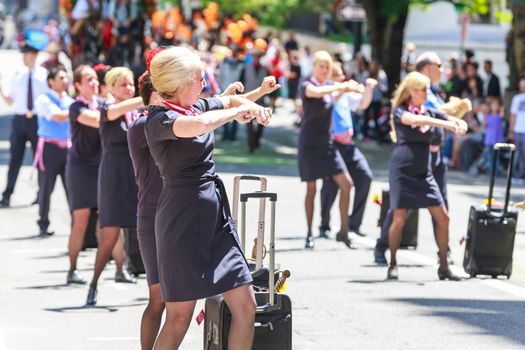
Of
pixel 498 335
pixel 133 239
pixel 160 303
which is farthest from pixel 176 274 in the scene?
→ pixel 133 239

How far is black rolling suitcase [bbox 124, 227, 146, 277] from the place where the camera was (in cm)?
1202

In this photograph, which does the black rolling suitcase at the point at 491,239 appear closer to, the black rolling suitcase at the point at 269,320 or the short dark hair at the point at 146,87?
the short dark hair at the point at 146,87

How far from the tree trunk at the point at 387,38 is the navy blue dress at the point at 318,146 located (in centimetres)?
1736

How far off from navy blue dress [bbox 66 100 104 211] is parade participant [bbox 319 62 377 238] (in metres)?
3.64

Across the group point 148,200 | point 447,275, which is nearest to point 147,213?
point 148,200

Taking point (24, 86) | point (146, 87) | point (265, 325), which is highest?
point (146, 87)

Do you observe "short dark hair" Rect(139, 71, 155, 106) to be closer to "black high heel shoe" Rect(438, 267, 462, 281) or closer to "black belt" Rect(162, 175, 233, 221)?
"black belt" Rect(162, 175, 233, 221)

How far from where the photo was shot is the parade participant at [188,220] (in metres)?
7.12

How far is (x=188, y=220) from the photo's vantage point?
7145 millimetres

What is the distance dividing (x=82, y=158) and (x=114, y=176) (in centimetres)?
118

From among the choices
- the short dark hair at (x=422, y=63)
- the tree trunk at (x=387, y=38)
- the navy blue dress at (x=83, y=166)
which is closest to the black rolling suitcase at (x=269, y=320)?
the navy blue dress at (x=83, y=166)

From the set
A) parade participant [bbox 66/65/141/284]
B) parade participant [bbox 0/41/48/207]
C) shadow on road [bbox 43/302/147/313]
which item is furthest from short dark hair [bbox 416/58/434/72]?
parade participant [bbox 0/41/48/207]

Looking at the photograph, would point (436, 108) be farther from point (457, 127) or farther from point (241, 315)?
point (241, 315)

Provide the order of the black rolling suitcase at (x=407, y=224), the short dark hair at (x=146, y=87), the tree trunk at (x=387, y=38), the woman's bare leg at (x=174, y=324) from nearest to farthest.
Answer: the woman's bare leg at (x=174, y=324)
the short dark hair at (x=146, y=87)
the black rolling suitcase at (x=407, y=224)
the tree trunk at (x=387, y=38)
